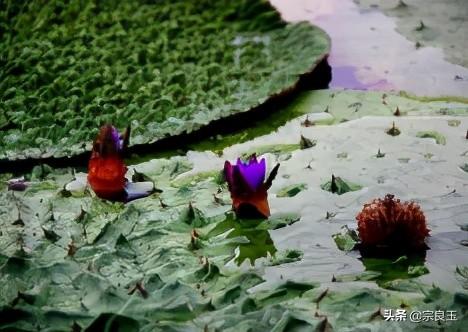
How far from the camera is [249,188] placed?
2.17 metres

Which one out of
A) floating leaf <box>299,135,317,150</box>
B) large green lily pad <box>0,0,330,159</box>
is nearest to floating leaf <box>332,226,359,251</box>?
floating leaf <box>299,135,317,150</box>

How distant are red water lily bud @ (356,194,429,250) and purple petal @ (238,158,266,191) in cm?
31

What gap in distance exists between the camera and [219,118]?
2.76 m

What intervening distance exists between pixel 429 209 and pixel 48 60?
63.5 inches

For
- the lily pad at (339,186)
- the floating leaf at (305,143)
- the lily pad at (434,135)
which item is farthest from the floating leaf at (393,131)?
the lily pad at (339,186)

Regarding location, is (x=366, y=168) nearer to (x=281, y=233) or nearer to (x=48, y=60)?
(x=281, y=233)

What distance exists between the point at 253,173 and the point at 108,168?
1.36 ft

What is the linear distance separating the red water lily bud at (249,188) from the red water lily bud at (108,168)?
0.33m

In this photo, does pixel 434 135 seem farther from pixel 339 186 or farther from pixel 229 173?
pixel 229 173

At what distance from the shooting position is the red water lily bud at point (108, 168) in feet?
7.75

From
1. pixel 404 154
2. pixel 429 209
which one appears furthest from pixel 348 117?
pixel 429 209

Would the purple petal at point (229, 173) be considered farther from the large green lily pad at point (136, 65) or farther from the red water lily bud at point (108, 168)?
the large green lily pad at point (136, 65)

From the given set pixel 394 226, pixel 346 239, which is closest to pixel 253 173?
pixel 346 239

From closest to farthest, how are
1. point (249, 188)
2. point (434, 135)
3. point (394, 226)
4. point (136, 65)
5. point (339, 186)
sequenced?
point (394, 226) → point (249, 188) → point (339, 186) → point (434, 135) → point (136, 65)
